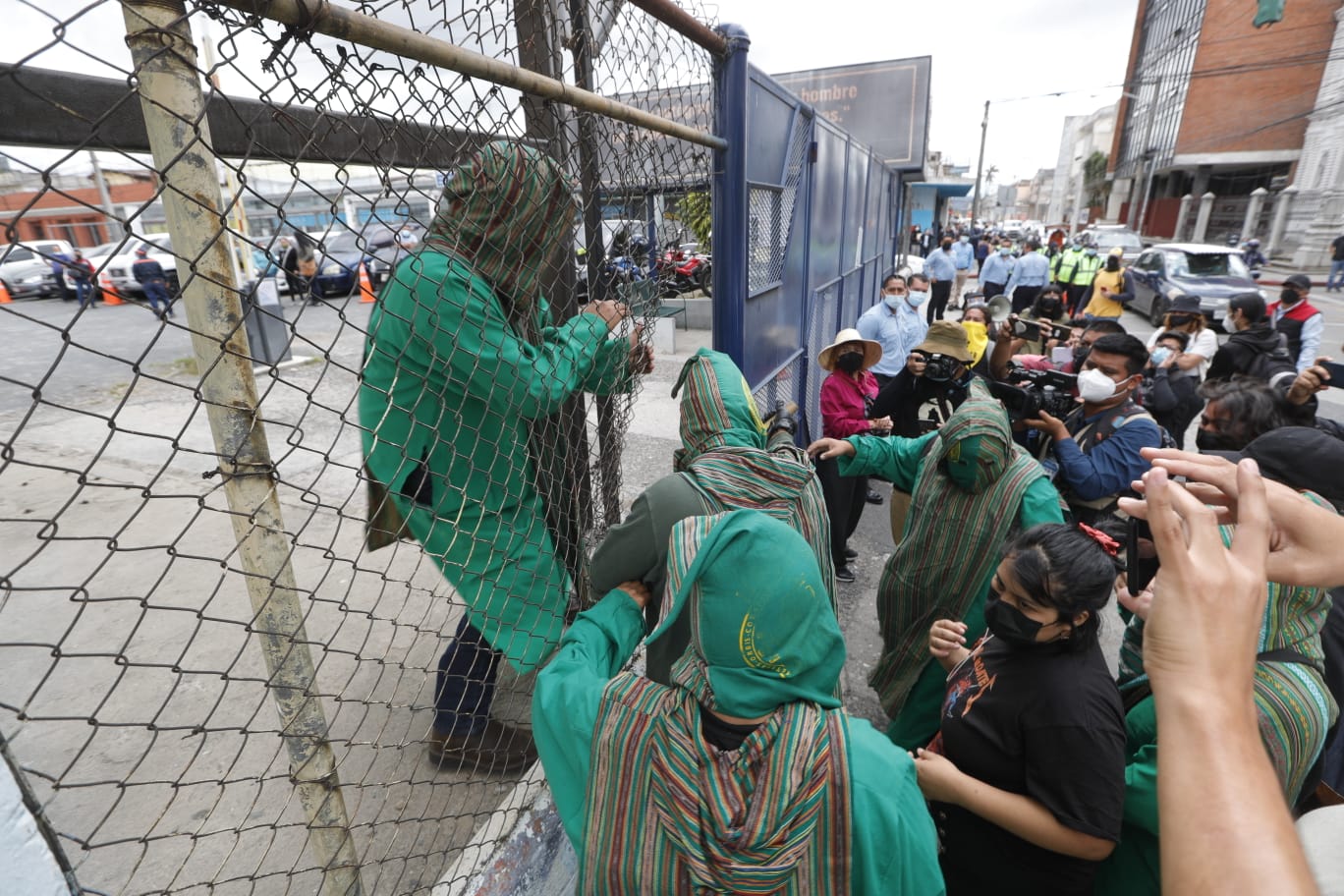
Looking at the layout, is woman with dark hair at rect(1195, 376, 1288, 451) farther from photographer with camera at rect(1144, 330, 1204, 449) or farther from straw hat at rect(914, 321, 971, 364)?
straw hat at rect(914, 321, 971, 364)

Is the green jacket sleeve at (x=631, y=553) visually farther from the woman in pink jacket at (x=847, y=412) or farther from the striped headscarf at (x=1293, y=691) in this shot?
the woman in pink jacket at (x=847, y=412)

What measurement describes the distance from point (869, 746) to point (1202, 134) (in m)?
42.4

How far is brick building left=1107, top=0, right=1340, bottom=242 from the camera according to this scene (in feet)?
92.0

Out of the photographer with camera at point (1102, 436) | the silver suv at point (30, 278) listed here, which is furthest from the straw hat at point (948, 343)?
the silver suv at point (30, 278)

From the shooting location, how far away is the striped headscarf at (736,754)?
1.13m

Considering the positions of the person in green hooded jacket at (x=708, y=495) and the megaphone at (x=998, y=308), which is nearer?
the person in green hooded jacket at (x=708, y=495)

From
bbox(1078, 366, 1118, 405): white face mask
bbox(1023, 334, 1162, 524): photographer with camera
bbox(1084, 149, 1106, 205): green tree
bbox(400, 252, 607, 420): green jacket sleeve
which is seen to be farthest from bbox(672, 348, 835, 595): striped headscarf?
bbox(1084, 149, 1106, 205): green tree

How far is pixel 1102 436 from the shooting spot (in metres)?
3.13

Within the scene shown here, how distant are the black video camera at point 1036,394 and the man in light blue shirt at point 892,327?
233 cm

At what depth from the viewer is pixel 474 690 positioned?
246 cm

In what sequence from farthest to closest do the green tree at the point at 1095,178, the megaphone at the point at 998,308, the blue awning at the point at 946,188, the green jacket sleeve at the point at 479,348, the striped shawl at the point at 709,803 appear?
the green tree at the point at 1095,178, the blue awning at the point at 946,188, the megaphone at the point at 998,308, the green jacket sleeve at the point at 479,348, the striped shawl at the point at 709,803

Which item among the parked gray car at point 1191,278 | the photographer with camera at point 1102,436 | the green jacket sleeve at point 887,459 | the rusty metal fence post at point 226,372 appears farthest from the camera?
the parked gray car at point 1191,278

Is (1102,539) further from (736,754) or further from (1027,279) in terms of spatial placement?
(1027,279)

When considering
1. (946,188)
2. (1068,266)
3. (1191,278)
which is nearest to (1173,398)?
(1068,266)
